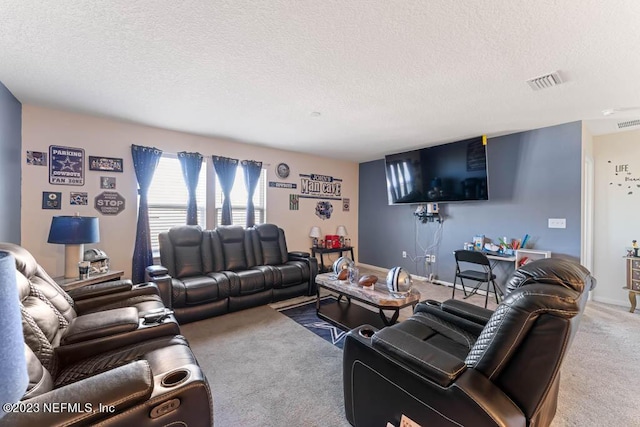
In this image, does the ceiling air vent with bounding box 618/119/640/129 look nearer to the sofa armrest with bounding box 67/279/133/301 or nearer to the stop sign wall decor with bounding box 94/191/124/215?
the sofa armrest with bounding box 67/279/133/301

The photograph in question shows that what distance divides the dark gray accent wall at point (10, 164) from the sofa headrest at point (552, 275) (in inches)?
156

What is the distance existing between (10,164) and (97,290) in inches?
65.7

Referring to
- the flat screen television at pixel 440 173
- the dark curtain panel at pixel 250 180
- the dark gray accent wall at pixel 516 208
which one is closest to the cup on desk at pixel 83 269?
the dark curtain panel at pixel 250 180

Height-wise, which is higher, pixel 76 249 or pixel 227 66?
pixel 227 66

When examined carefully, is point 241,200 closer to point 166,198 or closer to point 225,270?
point 166,198

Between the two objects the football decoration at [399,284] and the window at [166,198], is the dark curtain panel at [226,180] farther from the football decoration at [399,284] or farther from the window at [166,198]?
the football decoration at [399,284]

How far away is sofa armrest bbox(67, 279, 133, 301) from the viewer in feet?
6.91

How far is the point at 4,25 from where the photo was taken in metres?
1.66

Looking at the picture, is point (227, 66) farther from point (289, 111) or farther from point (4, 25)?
point (4, 25)

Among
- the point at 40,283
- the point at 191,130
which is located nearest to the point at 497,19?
the point at 40,283

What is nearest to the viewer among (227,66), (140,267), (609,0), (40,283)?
(609,0)

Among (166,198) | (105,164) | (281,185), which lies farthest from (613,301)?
(105,164)

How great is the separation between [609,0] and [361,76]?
57.5 inches

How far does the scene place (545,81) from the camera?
7.54 ft
